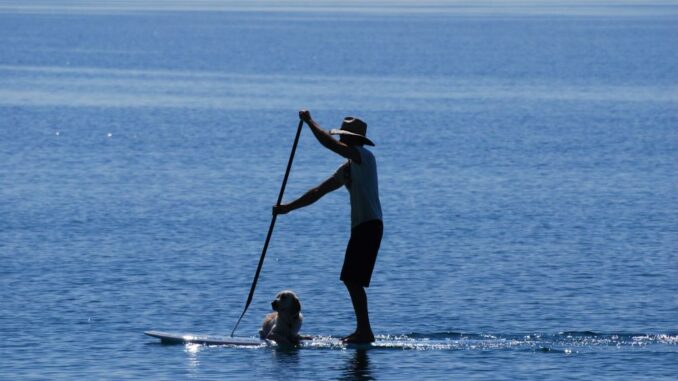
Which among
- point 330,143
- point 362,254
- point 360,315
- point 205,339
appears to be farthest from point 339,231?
point 330,143

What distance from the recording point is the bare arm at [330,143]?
14898mm

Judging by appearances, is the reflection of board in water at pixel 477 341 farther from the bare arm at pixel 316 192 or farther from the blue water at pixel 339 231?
the bare arm at pixel 316 192

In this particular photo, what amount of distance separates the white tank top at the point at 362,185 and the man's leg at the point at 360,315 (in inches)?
22.9

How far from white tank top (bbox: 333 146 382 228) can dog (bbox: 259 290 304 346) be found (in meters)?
0.93

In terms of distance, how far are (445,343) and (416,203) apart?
1315cm

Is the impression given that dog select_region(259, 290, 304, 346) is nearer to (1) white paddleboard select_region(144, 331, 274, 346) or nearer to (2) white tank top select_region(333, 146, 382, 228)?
(1) white paddleboard select_region(144, 331, 274, 346)

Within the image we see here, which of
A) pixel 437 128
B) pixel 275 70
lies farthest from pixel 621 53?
pixel 437 128

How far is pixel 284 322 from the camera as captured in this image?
1552 cm

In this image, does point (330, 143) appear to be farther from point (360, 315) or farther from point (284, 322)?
point (284, 322)

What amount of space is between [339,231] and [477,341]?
31.6 ft

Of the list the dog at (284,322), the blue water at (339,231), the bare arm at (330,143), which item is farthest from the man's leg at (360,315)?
the bare arm at (330,143)

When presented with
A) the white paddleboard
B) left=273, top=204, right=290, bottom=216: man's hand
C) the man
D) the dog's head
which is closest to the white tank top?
the man

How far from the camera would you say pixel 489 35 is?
144 metres

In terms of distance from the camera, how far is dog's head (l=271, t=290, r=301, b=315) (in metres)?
15.2
